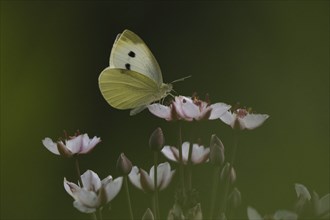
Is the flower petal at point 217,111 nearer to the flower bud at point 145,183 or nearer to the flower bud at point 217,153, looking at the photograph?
the flower bud at point 217,153

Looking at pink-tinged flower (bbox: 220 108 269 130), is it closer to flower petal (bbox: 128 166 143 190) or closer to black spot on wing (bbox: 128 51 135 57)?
flower petal (bbox: 128 166 143 190)

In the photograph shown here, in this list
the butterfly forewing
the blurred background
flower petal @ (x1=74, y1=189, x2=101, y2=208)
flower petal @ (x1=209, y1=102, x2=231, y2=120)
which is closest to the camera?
flower petal @ (x1=74, y1=189, x2=101, y2=208)

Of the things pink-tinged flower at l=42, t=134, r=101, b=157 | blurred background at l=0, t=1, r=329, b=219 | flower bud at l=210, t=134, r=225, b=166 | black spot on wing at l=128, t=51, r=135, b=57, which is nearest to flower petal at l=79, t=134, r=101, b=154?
pink-tinged flower at l=42, t=134, r=101, b=157

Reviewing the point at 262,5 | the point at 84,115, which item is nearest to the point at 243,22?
the point at 262,5

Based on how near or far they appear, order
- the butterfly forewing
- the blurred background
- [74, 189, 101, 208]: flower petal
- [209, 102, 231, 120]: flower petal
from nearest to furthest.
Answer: [74, 189, 101, 208]: flower petal → [209, 102, 231, 120]: flower petal → the butterfly forewing → the blurred background

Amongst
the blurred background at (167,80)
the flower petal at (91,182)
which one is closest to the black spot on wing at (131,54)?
the flower petal at (91,182)

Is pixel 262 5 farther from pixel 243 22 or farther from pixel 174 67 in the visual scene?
pixel 174 67
